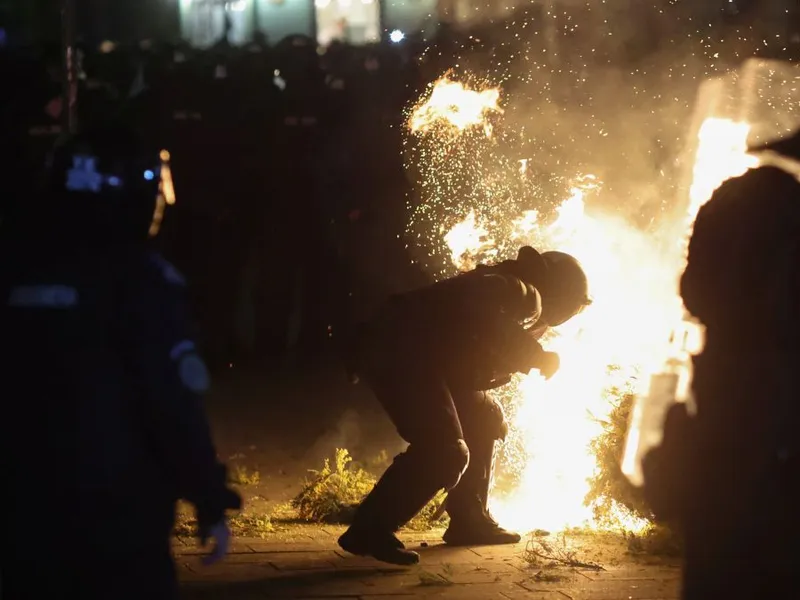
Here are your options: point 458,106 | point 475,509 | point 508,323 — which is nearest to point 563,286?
point 508,323

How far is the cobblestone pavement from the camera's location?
5.30m

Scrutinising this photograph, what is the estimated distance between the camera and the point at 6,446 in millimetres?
3088

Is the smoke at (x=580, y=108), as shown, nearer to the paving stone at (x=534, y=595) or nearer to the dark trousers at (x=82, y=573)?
the paving stone at (x=534, y=595)

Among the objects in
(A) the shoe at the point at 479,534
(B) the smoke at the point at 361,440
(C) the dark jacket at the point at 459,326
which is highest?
(C) the dark jacket at the point at 459,326

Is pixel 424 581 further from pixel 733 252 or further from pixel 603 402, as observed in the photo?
pixel 733 252

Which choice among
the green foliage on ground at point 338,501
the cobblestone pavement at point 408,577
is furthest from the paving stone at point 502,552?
the green foliage on ground at point 338,501

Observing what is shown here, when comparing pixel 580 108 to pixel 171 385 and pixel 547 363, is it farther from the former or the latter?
pixel 171 385

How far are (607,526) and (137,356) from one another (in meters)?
4.57

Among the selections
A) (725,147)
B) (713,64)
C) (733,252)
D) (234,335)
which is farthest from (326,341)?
(733,252)

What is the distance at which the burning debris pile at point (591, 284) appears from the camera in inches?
278

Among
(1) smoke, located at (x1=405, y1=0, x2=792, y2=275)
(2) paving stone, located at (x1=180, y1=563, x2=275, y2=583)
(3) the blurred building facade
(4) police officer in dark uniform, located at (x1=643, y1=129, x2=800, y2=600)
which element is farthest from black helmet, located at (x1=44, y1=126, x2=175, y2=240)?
(3) the blurred building facade

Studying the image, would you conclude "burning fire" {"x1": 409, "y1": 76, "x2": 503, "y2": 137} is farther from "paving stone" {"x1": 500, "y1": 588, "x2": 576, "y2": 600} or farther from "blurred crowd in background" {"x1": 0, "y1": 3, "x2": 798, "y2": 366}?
"paving stone" {"x1": 500, "y1": 588, "x2": 576, "y2": 600}

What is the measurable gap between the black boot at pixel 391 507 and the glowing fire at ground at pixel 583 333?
4.54 feet

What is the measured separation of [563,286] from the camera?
651 centimetres
